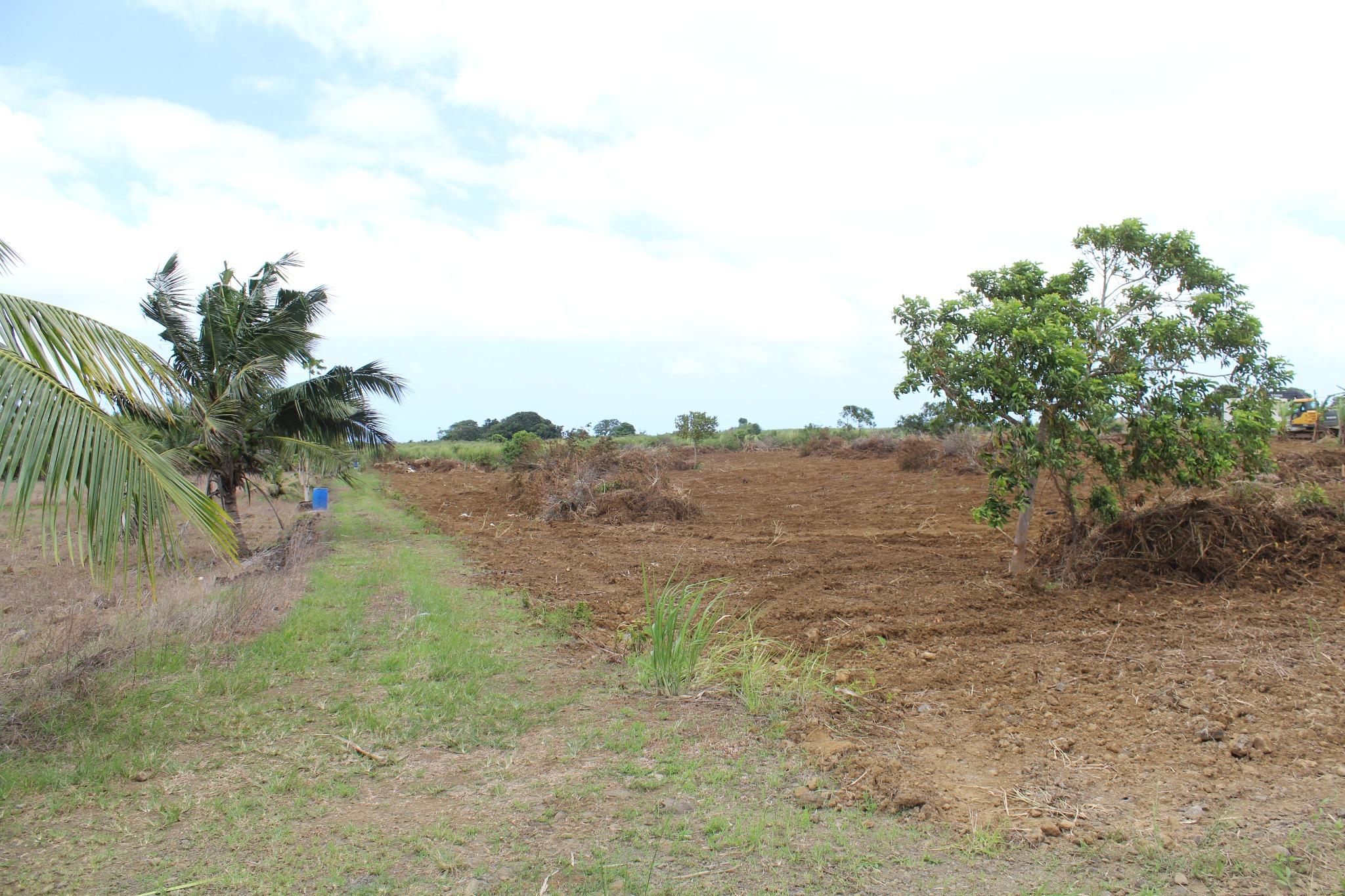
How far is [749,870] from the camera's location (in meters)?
3.59

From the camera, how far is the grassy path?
3545 mm

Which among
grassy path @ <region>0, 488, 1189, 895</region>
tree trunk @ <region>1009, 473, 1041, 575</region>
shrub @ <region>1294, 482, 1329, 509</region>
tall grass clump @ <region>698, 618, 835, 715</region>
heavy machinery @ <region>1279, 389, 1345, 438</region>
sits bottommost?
grassy path @ <region>0, 488, 1189, 895</region>

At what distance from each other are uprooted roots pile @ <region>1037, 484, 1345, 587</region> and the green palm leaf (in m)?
8.15

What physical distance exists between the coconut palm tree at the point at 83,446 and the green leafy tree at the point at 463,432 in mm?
63869

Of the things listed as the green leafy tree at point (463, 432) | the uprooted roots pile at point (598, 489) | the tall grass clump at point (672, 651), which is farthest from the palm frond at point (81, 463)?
the green leafy tree at point (463, 432)

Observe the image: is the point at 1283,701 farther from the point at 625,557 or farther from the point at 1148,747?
the point at 625,557

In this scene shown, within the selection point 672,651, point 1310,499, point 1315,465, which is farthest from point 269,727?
point 1315,465

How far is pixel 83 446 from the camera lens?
413 cm

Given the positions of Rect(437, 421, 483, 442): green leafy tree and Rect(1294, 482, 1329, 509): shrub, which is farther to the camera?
Rect(437, 421, 483, 442): green leafy tree

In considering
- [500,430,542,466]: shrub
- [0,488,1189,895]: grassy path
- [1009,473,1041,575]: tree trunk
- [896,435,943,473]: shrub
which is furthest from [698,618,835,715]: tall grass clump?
[896,435,943,473]: shrub

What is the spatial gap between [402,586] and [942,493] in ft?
41.6

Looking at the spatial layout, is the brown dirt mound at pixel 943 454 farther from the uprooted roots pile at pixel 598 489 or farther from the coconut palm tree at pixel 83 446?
the coconut palm tree at pixel 83 446

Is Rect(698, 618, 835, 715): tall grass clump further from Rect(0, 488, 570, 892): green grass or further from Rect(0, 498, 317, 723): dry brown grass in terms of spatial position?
Rect(0, 498, 317, 723): dry brown grass

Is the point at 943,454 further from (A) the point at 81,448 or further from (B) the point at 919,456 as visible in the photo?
(A) the point at 81,448
